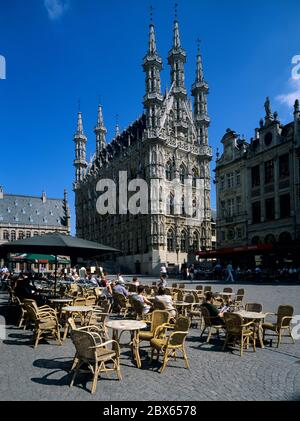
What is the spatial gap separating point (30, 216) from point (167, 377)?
3427 inches

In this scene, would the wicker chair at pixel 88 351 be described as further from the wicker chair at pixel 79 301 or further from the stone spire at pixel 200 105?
the stone spire at pixel 200 105

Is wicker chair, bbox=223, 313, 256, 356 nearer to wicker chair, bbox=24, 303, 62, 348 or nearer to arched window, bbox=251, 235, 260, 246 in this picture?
wicker chair, bbox=24, 303, 62, 348

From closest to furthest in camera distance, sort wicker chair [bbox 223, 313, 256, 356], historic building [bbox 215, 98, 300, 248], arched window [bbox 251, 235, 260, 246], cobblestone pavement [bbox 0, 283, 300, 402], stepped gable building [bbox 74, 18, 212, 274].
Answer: cobblestone pavement [bbox 0, 283, 300, 402]
wicker chair [bbox 223, 313, 256, 356]
historic building [bbox 215, 98, 300, 248]
arched window [bbox 251, 235, 260, 246]
stepped gable building [bbox 74, 18, 212, 274]

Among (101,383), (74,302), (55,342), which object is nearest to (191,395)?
(101,383)

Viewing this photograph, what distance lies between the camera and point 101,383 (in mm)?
6000

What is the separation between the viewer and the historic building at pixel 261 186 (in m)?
33.8

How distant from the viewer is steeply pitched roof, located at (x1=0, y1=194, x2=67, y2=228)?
283 feet

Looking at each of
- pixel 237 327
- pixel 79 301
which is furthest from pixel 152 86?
pixel 237 327

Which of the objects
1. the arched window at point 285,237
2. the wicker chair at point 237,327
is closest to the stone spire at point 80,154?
the arched window at point 285,237

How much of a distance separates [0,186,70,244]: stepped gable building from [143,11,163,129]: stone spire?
4431 centimetres

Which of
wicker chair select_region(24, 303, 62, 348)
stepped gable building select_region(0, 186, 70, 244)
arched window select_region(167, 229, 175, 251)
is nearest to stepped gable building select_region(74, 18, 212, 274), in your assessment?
arched window select_region(167, 229, 175, 251)

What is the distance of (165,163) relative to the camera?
2109 inches

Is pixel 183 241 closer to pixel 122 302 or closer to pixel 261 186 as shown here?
pixel 261 186
